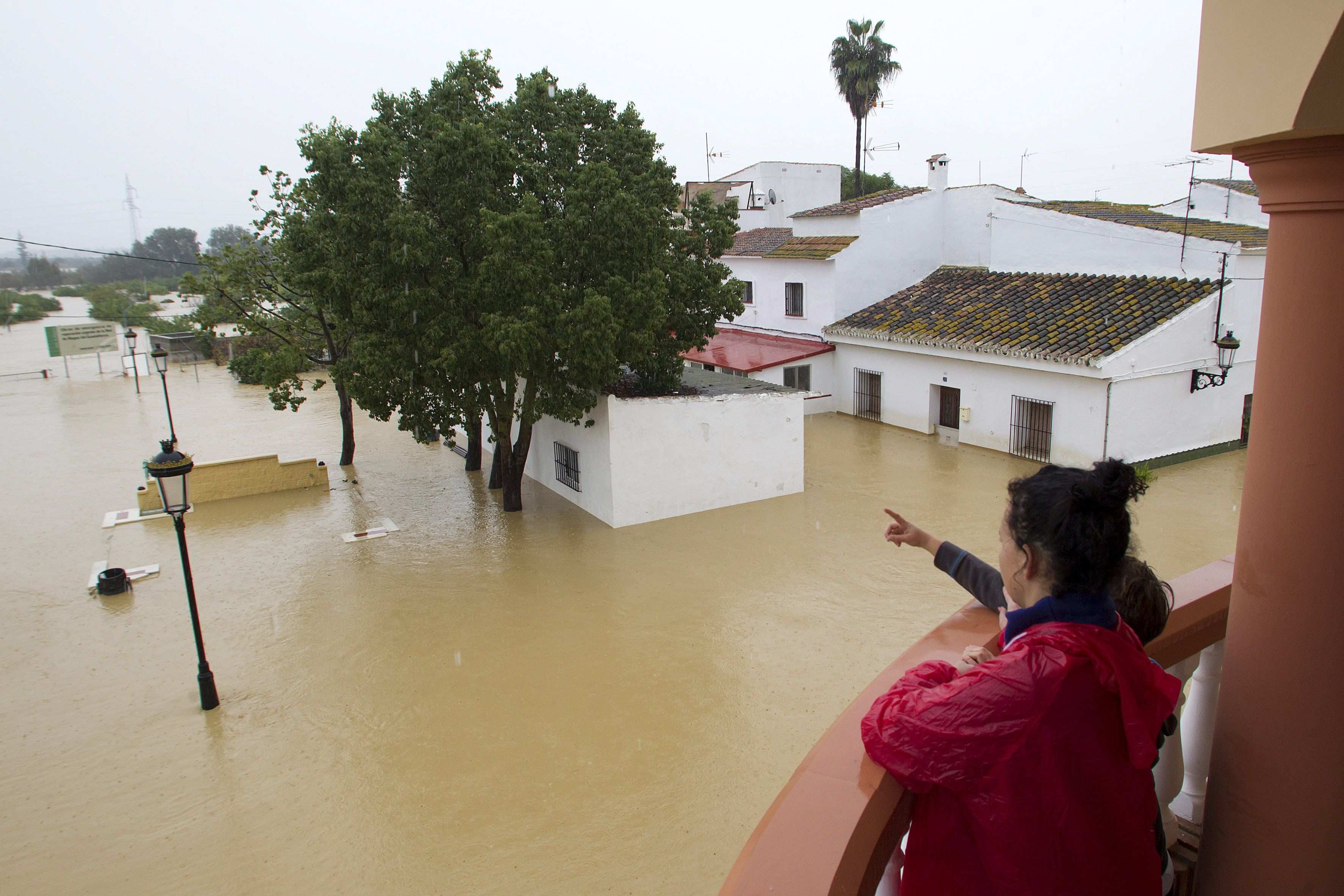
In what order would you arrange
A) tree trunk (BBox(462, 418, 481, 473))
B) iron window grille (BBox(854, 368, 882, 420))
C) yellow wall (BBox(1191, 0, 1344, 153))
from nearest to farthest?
yellow wall (BBox(1191, 0, 1344, 153)) < tree trunk (BBox(462, 418, 481, 473)) < iron window grille (BBox(854, 368, 882, 420))

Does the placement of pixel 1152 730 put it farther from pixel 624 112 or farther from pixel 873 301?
pixel 873 301

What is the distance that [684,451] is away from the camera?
13.9m

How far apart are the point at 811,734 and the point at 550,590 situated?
4704 millimetres

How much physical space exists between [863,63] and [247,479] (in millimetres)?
28213

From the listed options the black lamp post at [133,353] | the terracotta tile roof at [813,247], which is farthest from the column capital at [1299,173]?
the black lamp post at [133,353]

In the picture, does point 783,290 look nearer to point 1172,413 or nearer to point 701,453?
point 701,453

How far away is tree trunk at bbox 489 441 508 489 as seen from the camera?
48.9 feet

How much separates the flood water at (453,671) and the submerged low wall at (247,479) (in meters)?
0.34

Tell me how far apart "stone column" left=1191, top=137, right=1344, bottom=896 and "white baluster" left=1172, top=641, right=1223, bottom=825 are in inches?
17.6

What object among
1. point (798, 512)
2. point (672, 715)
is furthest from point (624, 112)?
point (672, 715)

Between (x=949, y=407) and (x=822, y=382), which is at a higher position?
(x=822, y=382)

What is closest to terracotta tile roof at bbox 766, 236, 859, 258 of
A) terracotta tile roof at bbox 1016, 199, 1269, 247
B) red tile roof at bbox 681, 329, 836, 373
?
red tile roof at bbox 681, 329, 836, 373

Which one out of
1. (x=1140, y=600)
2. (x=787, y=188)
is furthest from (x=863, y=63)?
(x=1140, y=600)

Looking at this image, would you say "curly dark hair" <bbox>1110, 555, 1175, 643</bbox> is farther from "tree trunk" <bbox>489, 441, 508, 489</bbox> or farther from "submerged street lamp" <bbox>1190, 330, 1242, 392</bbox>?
"submerged street lamp" <bbox>1190, 330, 1242, 392</bbox>
